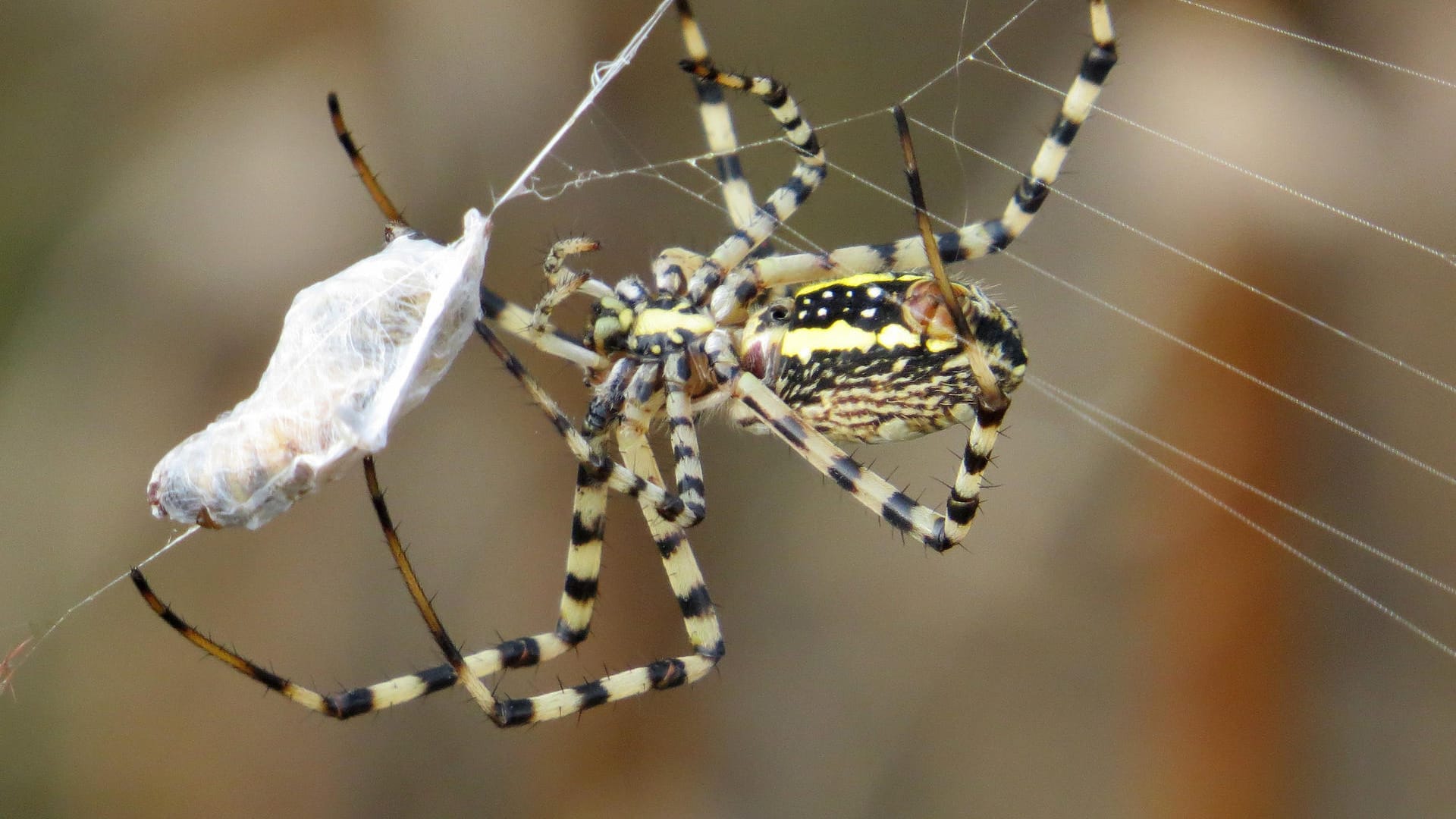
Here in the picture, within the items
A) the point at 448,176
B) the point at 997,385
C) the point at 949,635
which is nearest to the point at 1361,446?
the point at 949,635

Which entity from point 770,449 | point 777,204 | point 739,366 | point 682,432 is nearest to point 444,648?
point 682,432

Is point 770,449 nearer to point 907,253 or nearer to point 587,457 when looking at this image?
point 907,253

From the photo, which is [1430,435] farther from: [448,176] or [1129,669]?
[448,176]

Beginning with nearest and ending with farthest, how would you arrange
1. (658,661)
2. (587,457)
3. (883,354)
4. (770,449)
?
(587,457) < (883,354) < (658,661) < (770,449)

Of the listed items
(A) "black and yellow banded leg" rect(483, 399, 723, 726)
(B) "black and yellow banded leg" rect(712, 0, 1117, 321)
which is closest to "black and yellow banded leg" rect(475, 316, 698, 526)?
(A) "black and yellow banded leg" rect(483, 399, 723, 726)

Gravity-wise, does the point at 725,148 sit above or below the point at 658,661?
above

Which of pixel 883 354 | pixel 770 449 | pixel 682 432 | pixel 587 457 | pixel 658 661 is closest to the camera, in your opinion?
pixel 587 457
